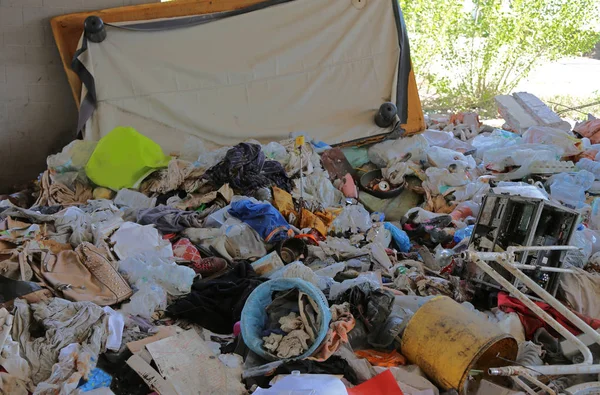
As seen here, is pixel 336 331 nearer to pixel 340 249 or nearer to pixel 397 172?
pixel 340 249

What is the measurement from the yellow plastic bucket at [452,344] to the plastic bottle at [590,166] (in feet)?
12.0

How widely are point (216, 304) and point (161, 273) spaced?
1.52ft

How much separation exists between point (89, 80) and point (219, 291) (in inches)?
126

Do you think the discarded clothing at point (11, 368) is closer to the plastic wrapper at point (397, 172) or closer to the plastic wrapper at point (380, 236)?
the plastic wrapper at point (380, 236)

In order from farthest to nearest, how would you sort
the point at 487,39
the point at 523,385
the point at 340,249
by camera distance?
1. the point at 487,39
2. the point at 340,249
3. the point at 523,385

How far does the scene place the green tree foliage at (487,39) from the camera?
33.3 ft

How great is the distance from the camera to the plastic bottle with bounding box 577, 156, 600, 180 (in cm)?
612

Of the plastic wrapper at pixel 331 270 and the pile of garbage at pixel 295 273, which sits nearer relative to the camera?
the pile of garbage at pixel 295 273

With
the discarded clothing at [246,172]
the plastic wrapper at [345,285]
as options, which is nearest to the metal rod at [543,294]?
the plastic wrapper at [345,285]

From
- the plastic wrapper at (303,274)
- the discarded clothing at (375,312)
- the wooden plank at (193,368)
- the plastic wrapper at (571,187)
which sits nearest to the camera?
the wooden plank at (193,368)

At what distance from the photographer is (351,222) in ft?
16.4

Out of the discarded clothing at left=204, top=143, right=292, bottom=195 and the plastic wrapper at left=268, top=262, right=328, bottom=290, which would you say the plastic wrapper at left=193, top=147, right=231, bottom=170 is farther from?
the plastic wrapper at left=268, top=262, right=328, bottom=290

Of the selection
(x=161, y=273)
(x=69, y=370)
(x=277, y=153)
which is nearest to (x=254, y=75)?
(x=277, y=153)

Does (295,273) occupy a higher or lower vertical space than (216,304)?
higher
